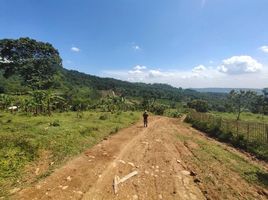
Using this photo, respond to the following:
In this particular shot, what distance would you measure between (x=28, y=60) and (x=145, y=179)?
54063 millimetres

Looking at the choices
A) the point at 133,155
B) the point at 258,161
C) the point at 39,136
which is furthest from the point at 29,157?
the point at 258,161

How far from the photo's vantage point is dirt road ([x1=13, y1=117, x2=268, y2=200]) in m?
7.46

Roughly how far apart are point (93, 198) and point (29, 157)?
4480 millimetres

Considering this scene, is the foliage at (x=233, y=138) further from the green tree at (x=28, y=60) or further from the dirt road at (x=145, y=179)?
the green tree at (x=28, y=60)

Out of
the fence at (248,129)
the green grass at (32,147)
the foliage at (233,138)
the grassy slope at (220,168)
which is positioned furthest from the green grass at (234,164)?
the green grass at (32,147)

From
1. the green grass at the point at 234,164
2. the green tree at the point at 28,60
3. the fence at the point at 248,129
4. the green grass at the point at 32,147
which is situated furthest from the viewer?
the green tree at the point at 28,60

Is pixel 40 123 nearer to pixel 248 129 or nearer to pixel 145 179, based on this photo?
pixel 145 179

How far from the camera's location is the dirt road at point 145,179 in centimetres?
746

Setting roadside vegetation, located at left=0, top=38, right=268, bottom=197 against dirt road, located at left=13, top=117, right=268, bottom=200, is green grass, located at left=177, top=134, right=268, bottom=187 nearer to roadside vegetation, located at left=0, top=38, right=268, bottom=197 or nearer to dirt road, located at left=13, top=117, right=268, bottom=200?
dirt road, located at left=13, top=117, right=268, bottom=200

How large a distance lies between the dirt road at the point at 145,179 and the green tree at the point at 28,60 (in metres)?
44.6

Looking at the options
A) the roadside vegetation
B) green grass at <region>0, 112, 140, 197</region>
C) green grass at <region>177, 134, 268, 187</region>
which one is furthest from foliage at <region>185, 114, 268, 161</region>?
green grass at <region>0, 112, 140, 197</region>

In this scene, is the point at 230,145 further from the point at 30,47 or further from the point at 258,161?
the point at 30,47

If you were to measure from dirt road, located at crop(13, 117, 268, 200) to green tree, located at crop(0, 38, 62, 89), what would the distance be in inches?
1757

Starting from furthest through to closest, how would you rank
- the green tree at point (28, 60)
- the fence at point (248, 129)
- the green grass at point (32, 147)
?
the green tree at point (28, 60) < the fence at point (248, 129) < the green grass at point (32, 147)
